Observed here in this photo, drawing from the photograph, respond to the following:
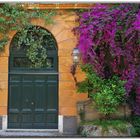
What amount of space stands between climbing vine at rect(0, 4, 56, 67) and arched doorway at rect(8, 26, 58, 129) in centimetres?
18

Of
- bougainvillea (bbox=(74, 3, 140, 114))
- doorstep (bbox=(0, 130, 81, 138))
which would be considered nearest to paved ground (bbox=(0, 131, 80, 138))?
doorstep (bbox=(0, 130, 81, 138))

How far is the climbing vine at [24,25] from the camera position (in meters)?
14.3

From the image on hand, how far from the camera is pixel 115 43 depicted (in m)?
13.1

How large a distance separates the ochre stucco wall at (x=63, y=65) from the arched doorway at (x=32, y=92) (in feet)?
0.67

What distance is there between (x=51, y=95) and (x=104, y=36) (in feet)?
9.38

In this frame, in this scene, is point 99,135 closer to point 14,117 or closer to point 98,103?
point 98,103

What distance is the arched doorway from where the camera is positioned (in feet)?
47.3

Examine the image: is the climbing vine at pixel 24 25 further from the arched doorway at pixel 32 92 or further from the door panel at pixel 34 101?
the door panel at pixel 34 101

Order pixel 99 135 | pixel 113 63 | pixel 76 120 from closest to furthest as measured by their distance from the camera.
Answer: pixel 99 135 < pixel 113 63 < pixel 76 120

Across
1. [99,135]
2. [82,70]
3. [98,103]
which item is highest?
[82,70]

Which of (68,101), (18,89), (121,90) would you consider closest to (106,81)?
(121,90)

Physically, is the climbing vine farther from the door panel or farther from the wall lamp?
the wall lamp

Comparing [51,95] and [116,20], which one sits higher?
[116,20]

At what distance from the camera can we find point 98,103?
42.1 ft
